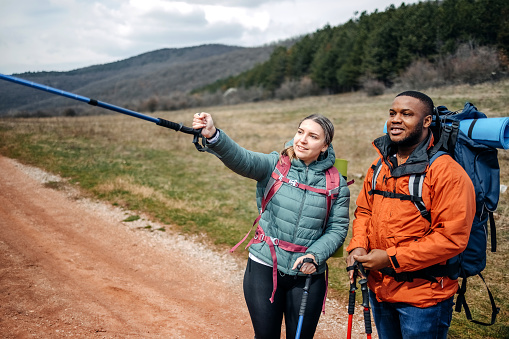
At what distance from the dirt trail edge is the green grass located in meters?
0.88

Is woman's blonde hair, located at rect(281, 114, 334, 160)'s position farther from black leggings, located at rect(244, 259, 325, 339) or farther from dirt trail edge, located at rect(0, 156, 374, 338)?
dirt trail edge, located at rect(0, 156, 374, 338)

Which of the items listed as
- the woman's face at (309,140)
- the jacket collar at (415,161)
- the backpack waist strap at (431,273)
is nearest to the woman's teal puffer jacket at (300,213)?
the woman's face at (309,140)

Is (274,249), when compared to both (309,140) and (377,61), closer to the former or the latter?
(309,140)

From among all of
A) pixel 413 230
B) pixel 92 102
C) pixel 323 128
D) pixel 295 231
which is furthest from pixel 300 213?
pixel 92 102

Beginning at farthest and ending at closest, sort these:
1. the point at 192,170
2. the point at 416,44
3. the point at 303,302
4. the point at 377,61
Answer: the point at 377,61, the point at 416,44, the point at 192,170, the point at 303,302

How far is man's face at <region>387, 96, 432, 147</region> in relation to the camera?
8.58ft

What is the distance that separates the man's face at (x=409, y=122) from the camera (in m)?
2.62

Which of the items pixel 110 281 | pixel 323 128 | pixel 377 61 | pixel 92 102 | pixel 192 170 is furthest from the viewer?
pixel 377 61

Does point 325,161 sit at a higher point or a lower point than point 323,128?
lower

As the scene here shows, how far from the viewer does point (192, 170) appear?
14906 mm

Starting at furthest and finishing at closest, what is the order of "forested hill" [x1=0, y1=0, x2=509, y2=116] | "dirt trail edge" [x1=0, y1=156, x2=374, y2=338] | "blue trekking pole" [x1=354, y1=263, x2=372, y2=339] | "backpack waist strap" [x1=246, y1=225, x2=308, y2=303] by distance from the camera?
1. "forested hill" [x1=0, y1=0, x2=509, y2=116]
2. "dirt trail edge" [x1=0, y1=156, x2=374, y2=338]
3. "backpack waist strap" [x1=246, y1=225, x2=308, y2=303]
4. "blue trekking pole" [x1=354, y1=263, x2=372, y2=339]

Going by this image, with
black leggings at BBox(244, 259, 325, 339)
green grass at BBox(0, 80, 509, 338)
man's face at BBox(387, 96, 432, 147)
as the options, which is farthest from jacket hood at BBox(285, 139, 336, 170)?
green grass at BBox(0, 80, 509, 338)

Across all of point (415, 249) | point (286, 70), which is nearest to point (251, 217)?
point (415, 249)

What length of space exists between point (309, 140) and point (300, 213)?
2.02 ft
